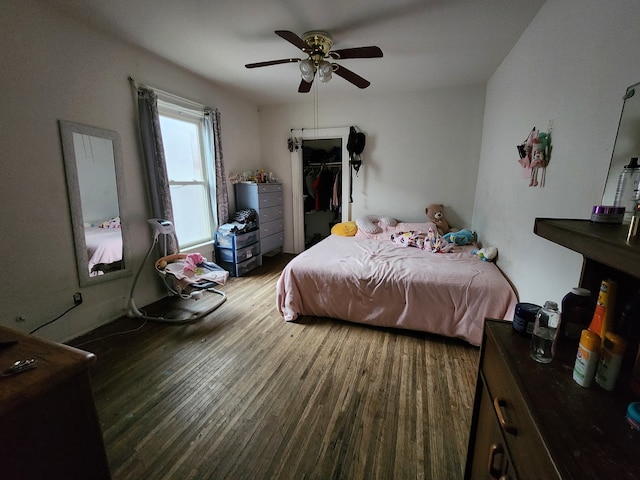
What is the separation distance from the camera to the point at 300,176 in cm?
452

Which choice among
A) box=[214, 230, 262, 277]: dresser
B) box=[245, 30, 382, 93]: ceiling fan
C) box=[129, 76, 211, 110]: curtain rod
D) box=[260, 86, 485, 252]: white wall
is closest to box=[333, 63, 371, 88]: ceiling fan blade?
box=[245, 30, 382, 93]: ceiling fan

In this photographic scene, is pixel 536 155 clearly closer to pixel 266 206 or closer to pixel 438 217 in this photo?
pixel 438 217

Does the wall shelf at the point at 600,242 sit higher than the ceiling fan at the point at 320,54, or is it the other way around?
the ceiling fan at the point at 320,54

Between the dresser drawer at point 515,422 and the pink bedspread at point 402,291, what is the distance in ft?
4.18

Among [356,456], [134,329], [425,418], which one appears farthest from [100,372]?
[425,418]

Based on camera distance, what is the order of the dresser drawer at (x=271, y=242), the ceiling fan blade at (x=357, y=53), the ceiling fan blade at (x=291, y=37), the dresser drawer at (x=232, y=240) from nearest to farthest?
the ceiling fan blade at (x=291, y=37) → the ceiling fan blade at (x=357, y=53) → the dresser drawer at (x=232, y=240) → the dresser drawer at (x=271, y=242)

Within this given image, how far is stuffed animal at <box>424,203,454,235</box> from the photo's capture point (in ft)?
12.3

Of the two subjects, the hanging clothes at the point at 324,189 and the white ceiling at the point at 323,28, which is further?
the hanging clothes at the point at 324,189

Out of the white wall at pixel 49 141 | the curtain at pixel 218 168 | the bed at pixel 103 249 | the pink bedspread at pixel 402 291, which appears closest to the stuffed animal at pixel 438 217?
the pink bedspread at pixel 402 291

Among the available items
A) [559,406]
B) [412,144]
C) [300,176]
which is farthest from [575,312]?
[300,176]

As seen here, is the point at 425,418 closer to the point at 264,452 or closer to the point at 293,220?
the point at 264,452

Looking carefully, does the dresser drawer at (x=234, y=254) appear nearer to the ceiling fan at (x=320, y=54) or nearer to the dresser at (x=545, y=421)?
the ceiling fan at (x=320, y=54)

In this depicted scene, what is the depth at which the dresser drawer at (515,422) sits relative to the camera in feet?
1.86

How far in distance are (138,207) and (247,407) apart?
87.6 inches
